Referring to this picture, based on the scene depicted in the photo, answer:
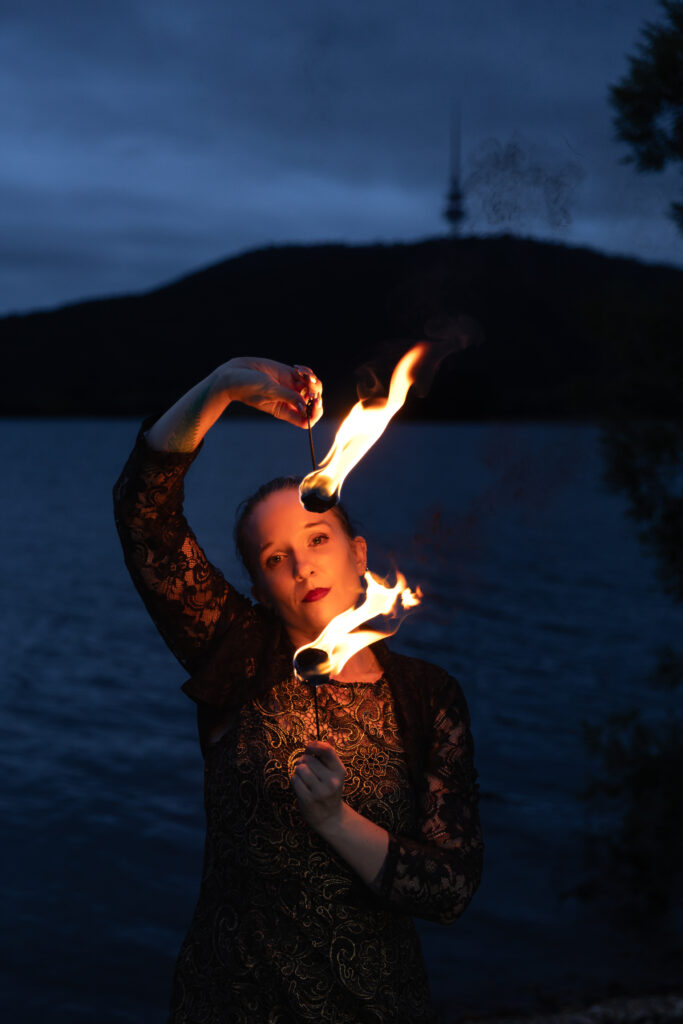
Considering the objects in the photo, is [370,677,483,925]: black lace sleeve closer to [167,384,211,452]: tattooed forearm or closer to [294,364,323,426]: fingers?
[294,364,323,426]: fingers

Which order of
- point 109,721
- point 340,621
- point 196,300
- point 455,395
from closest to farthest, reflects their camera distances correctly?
point 340,621
point 455,395
point 109,721
point 196,300

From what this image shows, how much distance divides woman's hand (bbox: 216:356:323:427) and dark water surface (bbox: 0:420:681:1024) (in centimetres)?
58

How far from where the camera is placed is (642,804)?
23.2ft

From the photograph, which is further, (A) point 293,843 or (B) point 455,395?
(B) point 455,395

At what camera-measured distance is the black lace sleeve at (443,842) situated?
6.61 ft

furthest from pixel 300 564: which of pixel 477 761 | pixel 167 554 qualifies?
pixel 477 761

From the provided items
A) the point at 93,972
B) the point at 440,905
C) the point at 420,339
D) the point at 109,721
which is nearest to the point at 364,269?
the point at 109,721

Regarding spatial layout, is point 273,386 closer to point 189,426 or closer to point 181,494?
point 189,426

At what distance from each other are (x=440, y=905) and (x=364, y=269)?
15.2m

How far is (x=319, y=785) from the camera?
1.94 meters

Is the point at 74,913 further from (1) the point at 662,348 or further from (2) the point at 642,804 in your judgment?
(1) the point at 662,348

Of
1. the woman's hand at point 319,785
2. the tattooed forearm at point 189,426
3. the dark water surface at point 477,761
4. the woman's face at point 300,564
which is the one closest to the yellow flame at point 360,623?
the woman's face at point 300,564

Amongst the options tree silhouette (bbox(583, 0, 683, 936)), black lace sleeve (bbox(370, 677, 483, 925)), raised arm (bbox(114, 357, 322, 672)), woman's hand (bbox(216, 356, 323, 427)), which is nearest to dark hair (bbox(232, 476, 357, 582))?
raised arm (bbox(114, 357, 322, 672))

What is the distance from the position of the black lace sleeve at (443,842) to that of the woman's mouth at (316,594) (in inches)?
15.2
